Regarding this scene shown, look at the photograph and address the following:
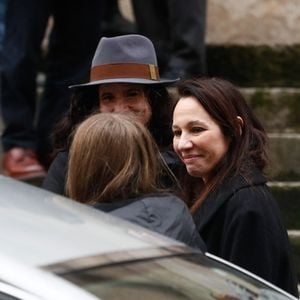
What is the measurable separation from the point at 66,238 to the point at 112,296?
0.26m

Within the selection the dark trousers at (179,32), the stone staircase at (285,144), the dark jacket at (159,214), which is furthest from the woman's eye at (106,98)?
the dark trousers at (179,32)

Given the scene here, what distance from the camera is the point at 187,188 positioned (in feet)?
14.0

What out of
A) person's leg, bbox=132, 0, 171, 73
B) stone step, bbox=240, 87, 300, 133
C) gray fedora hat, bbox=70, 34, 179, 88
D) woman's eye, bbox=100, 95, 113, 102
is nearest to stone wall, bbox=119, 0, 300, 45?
person's leg, bbox=132, 0, 171, 73

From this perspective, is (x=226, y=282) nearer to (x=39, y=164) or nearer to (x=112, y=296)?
(x=112, y=296)

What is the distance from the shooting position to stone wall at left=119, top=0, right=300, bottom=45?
841 cm

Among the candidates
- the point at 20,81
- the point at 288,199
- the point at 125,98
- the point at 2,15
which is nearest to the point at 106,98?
the point at 125,98

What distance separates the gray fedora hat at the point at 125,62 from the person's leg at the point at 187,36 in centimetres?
230

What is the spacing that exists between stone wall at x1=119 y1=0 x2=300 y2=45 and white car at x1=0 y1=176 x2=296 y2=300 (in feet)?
16.3

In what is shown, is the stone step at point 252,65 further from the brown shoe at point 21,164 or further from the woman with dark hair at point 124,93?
the woman with dark hair at point 124,93

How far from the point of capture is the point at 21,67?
6594mm

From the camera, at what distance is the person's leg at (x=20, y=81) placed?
21.2ft

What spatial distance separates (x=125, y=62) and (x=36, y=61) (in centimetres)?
216

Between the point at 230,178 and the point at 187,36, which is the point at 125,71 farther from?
the point at 187,36

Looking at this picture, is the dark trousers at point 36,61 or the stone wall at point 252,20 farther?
the stone wall at point 252,20
